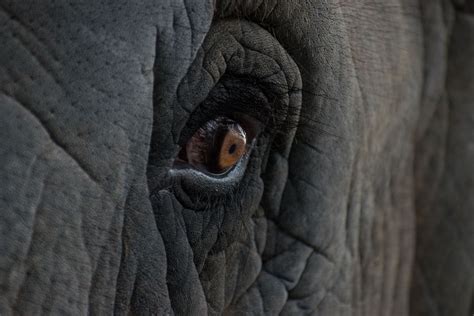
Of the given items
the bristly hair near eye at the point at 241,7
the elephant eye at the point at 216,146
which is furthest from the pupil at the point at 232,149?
the bristly hair near eye at the point at 241,7

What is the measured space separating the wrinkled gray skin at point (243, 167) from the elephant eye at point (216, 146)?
20mm

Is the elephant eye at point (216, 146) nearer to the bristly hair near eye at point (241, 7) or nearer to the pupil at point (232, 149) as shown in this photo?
the pupil at point (232, 149)

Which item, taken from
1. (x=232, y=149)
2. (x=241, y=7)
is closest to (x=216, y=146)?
(x=232, y=149)

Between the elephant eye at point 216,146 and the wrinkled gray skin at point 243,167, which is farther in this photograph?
the elephant eye at point 216,146

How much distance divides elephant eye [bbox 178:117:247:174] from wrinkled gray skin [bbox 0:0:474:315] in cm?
2

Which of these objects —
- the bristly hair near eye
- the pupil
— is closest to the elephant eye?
the pupil

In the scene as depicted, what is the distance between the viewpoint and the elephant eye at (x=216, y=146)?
4.19ft

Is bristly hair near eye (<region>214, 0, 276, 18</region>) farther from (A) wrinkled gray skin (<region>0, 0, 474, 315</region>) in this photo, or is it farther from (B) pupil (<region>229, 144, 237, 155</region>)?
(B) pupil (<region>229, 144, 237, 155</region>)

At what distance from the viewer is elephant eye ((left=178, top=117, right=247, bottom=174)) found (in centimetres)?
128

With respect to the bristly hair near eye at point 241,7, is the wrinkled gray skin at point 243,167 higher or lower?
lower

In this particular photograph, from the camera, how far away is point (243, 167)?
4.50 feet

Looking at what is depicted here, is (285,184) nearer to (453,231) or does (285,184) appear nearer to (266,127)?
(266,127)

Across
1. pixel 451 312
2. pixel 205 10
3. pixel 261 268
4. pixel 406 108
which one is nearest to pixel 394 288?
pixel 451 312

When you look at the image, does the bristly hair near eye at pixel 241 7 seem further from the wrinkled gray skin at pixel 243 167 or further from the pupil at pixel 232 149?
the pupil at pixel 232 149
